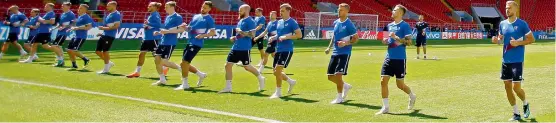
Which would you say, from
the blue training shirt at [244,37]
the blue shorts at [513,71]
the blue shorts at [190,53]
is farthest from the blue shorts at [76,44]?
the blue shorts at [513,71]

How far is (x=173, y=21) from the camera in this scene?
1390 cm

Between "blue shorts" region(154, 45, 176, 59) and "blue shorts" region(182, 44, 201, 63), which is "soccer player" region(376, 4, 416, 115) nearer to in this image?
"blue shorts" region(182, 44, 201, 63)

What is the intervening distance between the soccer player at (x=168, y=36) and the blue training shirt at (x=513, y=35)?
676cm

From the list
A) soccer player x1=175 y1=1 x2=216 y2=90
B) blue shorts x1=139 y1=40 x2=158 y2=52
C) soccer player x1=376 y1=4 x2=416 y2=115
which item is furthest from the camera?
blue shorts x1=139 y1=40 x2=158 y2=52

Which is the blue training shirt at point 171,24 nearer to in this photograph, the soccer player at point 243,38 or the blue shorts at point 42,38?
the soccer player at point 243,38

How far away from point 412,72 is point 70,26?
10.2m

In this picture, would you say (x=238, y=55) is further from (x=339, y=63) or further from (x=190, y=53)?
(x=339, y=63)

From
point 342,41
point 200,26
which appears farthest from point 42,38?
point 342,41

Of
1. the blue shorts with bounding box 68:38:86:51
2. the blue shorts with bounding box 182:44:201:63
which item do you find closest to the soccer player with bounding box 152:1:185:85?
the blue shorts with bounding box 182:44:201:63

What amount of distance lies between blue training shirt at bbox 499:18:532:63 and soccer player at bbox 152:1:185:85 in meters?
6.76

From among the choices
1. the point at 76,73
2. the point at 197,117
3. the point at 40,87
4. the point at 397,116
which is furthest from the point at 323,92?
the point at 76,73

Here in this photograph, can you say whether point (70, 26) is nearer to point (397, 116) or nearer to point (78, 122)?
point (78, 122)

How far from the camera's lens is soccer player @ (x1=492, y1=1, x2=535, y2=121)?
30.7 feet

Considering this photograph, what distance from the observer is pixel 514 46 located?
9445 mm
